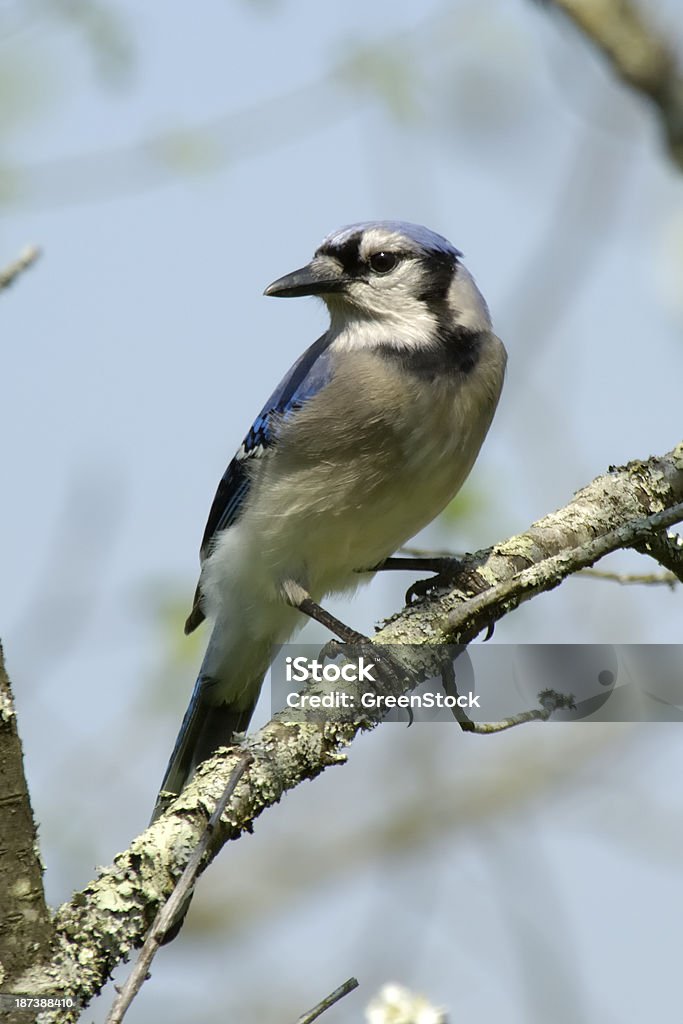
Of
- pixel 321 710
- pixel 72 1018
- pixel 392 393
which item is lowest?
pixel 72 1018

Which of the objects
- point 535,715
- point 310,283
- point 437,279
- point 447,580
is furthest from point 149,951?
point 437,279

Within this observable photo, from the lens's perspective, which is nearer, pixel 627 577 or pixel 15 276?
pixel 15 276

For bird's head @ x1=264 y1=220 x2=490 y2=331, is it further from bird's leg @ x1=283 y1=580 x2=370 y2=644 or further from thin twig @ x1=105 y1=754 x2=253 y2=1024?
thin twig @ x1=105 y1=754 x2=253 y2=1024

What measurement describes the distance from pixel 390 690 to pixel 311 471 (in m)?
1.24

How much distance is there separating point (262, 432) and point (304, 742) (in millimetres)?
1879

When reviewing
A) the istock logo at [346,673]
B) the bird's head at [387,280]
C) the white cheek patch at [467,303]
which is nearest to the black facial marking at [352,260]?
the bird's head at [387,280]

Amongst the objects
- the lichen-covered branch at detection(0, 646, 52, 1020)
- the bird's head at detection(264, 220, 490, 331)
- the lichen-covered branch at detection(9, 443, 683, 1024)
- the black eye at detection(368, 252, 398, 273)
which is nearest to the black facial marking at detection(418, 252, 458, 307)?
the bird's head at detection(264, 220, 490, 331)

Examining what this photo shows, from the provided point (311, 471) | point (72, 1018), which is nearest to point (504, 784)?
point (311, 471)

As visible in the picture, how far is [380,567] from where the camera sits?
4617mm

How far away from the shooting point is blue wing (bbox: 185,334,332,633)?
4434 mm

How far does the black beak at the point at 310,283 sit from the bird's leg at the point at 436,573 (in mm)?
1023

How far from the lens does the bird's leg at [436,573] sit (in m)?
3.69

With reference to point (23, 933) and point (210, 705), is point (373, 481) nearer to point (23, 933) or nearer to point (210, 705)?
point (210, 705)

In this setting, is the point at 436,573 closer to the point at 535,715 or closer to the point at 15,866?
the point at 535,715
